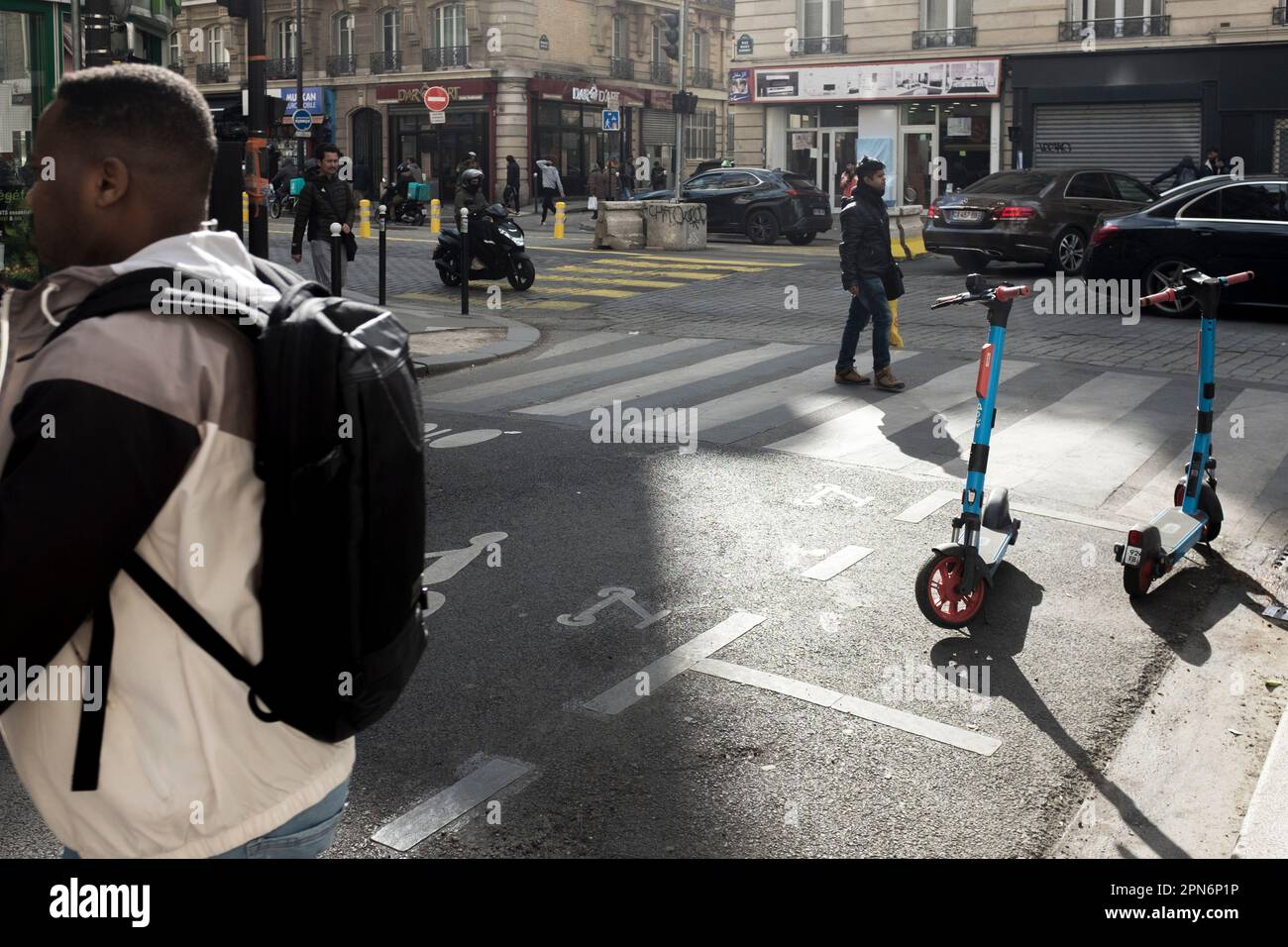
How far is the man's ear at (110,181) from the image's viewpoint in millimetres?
1902

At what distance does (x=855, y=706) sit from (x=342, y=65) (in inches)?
1952

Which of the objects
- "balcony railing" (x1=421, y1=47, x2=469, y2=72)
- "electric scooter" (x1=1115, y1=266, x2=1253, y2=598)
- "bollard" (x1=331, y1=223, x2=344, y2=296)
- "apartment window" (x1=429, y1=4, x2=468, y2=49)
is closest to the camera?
"electric scooter" (x1=1115, y1=266, x2=1253, y2=598)

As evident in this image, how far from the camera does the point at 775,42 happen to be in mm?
39531

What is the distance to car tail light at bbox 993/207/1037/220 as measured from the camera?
766 inches

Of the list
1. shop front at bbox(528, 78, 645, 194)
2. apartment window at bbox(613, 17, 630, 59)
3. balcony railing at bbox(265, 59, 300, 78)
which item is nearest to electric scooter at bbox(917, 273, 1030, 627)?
shop front at bbox(528, 78, 645, 194)

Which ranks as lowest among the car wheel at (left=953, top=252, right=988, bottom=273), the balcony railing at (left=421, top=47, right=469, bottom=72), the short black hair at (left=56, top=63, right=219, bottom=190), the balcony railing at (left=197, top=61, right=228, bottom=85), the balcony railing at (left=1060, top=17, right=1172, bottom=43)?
the short black hair at (left=56, top=63, right=219, bottom=190)

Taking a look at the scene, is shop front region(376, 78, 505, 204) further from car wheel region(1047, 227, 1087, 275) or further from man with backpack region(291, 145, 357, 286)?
man with backpack region(291, 145, 357, 286)

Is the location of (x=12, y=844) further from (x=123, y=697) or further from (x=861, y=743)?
(x=861, y=743)

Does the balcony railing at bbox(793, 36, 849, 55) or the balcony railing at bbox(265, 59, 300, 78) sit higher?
the balcony railing at bbox(265, 59, 300, 78)

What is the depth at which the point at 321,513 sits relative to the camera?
1852 millimetres

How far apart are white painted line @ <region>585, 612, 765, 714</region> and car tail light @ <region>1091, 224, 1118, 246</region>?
37.4 ft

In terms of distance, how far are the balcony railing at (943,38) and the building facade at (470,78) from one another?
1111cm

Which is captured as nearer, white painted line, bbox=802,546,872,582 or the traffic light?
white painted line, bbox=802,546,872,582

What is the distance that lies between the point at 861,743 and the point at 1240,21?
105 ft
